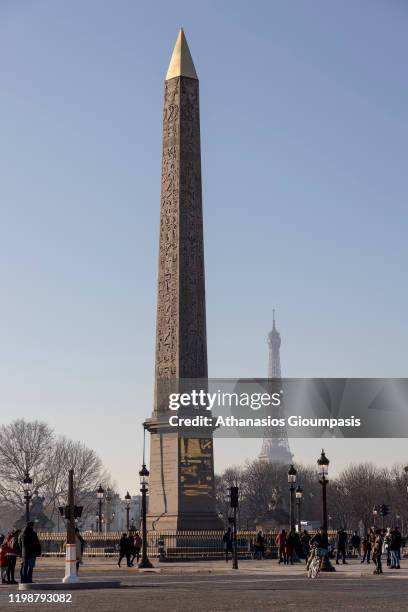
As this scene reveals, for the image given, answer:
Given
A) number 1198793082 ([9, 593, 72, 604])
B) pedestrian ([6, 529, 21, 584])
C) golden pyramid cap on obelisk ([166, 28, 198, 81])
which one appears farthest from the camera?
golden pyramid cap on obelisk ([166, 28, 198, 81])

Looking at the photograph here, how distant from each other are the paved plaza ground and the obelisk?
49.3 ft

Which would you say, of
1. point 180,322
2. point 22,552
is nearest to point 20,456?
point 180,322

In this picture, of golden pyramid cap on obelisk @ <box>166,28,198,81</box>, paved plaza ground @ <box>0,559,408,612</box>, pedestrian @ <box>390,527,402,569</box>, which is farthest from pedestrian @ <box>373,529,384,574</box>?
golden pyramid cap on obelisk @ <box>166,28,198,81</box>

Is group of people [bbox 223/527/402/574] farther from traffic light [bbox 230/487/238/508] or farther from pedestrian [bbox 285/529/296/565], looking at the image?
traffic light [bbox 230/487/238/508]

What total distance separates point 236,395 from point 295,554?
938 cm

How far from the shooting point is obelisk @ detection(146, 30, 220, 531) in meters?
53.4

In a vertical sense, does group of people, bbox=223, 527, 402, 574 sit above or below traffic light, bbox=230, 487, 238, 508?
below

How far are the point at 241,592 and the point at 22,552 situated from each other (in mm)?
5965

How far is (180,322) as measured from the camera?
53125 millimetres

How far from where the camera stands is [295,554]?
5262 cm

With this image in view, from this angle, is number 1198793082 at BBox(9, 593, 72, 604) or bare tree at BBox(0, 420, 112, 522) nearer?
number 1198793082 at BBox(9, 593, 72, 604)

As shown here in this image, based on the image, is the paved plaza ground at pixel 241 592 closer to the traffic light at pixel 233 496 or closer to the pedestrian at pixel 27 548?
the pedestrian at pixel 27 548

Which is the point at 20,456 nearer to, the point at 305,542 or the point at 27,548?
the point at 305,542

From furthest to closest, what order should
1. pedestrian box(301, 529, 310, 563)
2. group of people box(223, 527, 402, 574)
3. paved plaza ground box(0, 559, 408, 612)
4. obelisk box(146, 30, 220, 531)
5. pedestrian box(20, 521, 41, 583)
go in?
obelisk box(146, 30, 220, 531)
pedestrian box(301, 529, 310, 563)
group of people box(223, 527, 402, 574)
pedestrian box(20, 521, 41, 583)
paved plaza ground box(0, 559, 408, 612)
